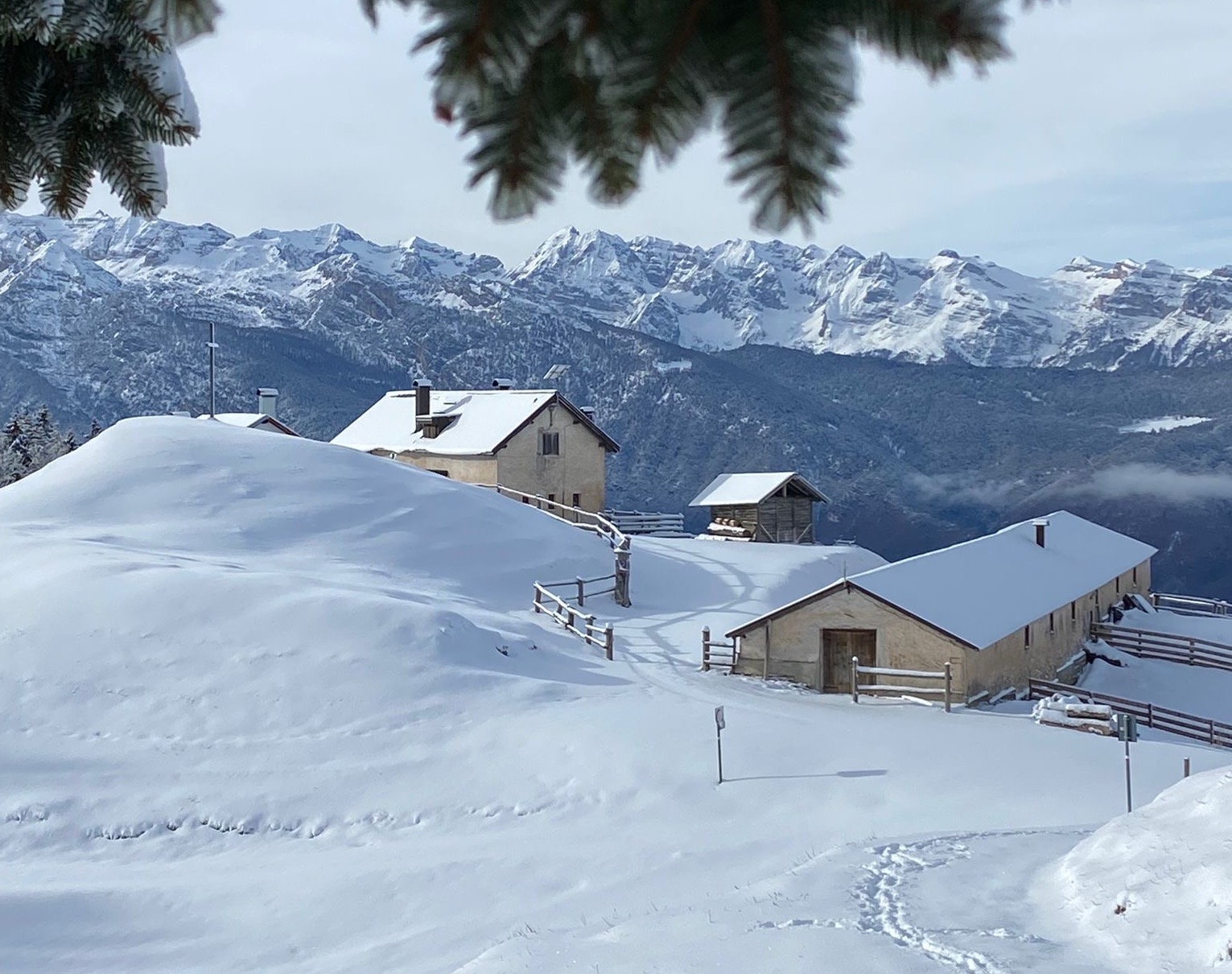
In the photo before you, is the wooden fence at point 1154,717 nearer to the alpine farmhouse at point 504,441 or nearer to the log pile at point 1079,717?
the log pile at point 1079,717

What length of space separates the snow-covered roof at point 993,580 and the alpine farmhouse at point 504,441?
21348mm

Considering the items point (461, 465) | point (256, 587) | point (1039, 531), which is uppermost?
point (461, 465)

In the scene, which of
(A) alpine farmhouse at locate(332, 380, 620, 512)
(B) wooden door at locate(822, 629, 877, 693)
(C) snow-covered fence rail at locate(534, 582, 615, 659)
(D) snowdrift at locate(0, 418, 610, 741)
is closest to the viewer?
(D) snowdrift at locate(0, 418, 610, 741)

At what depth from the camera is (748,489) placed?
5947 centimetres

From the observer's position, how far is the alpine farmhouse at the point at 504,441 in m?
53.8

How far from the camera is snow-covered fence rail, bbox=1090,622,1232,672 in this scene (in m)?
43.8

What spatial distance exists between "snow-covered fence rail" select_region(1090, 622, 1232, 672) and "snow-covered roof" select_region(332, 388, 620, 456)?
81.7 feet

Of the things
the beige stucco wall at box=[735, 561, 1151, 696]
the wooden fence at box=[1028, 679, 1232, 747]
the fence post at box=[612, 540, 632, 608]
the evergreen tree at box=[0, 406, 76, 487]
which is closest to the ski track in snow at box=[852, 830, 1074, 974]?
the beige stucco wall at box=[735, 561, 1151, 696]

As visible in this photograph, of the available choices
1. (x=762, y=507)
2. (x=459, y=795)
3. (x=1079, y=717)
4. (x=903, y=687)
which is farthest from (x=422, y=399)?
(x=459, y=795)

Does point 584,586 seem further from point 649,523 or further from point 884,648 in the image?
point 649,523

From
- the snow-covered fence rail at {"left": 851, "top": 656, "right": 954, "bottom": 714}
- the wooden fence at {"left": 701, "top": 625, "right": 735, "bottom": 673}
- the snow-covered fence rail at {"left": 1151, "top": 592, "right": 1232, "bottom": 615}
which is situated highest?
the snow-covered fence rail at {"left": 1151, "top": 592, "right": 1232, "bottom": 615}

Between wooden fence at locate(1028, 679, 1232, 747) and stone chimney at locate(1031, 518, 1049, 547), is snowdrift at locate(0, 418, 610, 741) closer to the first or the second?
wooden fence at locate(1028, 679, 1232, 747)

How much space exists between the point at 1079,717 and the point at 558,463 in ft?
114

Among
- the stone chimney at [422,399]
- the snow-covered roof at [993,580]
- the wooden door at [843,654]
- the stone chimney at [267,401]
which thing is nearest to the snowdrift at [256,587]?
the wooden door at [843,654]
